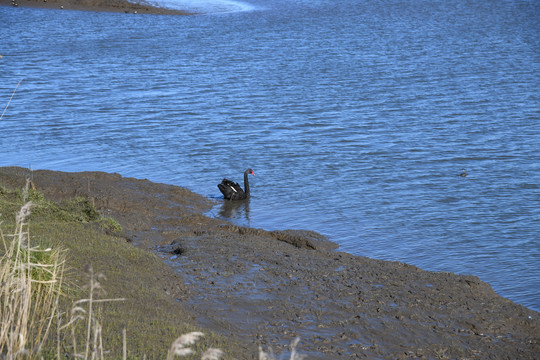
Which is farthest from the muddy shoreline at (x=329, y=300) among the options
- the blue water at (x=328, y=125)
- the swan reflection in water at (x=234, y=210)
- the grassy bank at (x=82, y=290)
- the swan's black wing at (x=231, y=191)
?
the swan's black wing at (x=231, y=191)

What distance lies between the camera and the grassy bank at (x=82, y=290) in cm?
598

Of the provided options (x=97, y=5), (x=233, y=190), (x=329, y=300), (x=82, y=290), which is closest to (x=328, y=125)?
(x=233, y=190)

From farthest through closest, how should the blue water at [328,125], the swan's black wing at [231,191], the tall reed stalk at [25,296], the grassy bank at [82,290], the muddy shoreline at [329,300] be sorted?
the swan's black wing at [231,191]
the blue water at [328,125]
the muddy shoreline at [329,300]
the grassy bank at [82,290]
the tall reed stalk at [25,296]

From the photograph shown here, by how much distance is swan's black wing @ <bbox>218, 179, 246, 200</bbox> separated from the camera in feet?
52.4

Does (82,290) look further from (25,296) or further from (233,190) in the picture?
(233,190)

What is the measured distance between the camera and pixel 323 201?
52.4 feet

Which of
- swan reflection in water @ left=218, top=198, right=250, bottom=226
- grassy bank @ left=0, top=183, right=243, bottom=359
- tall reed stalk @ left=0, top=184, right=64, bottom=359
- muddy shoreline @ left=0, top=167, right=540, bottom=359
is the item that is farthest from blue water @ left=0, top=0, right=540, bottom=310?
tall reed stalk @ left=0, top=184, right=64, bottom=359

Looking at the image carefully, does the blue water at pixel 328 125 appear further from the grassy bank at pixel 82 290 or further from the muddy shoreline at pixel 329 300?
the grassy bank at pixel 82 290

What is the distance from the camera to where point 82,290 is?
8227 mm

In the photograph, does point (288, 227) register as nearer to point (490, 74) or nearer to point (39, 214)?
point (39, 214)

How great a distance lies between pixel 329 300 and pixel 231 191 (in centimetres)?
671

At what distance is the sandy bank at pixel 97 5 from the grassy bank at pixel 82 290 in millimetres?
42878

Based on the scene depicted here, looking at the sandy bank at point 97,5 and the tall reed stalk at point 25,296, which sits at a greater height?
the tall reed stalk at point 25,296

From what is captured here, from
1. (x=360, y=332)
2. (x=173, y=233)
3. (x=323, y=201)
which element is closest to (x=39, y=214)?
(x=173, y=233)
